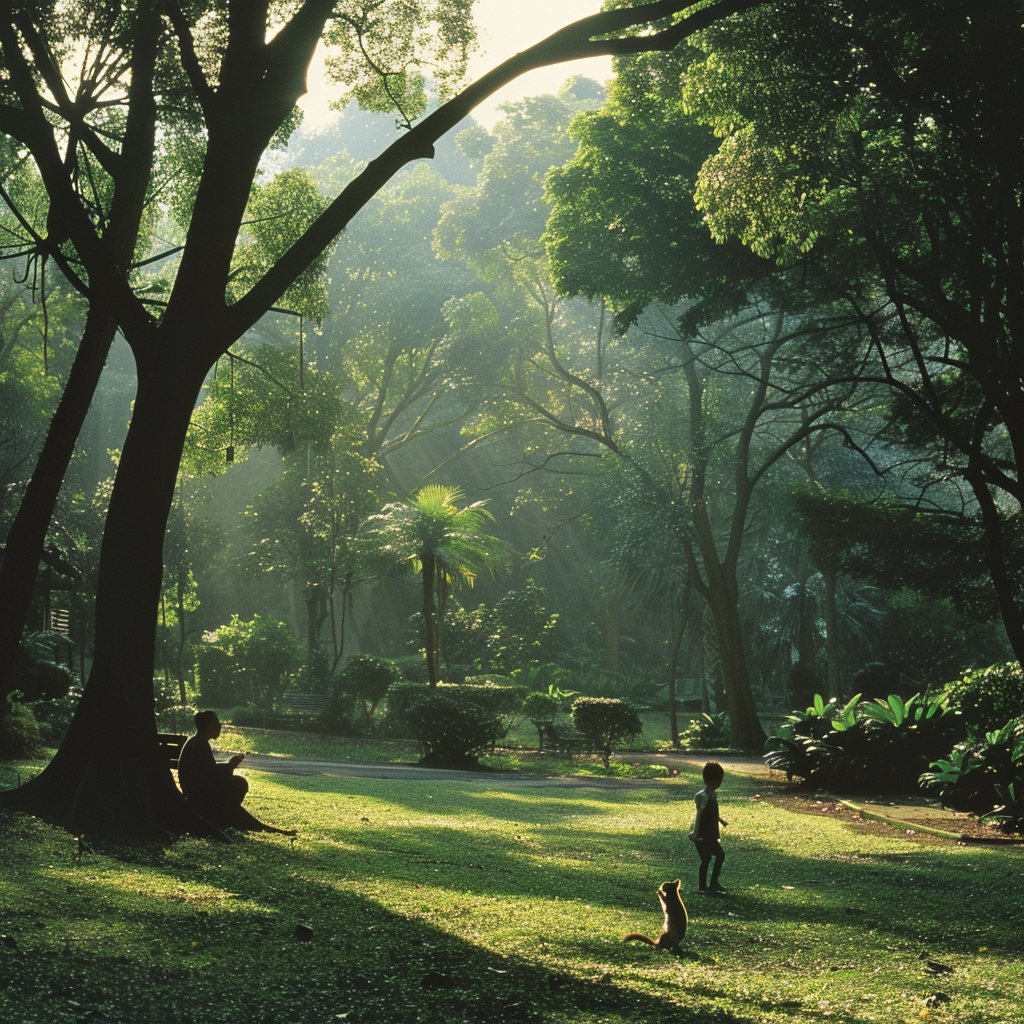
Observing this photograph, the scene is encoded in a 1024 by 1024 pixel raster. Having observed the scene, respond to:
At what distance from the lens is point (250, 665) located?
3030cm

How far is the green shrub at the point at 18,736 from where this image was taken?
12.6 metres

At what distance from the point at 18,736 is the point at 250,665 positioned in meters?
17.6

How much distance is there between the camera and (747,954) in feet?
17.7

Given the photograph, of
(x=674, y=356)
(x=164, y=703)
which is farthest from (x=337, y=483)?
(x=674, y=356)

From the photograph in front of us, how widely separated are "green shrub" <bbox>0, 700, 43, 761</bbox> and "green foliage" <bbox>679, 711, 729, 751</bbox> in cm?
1605

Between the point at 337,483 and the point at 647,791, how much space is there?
57.8 feet

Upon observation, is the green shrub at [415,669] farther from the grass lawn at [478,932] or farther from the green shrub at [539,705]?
the grass lawn at [478,932]

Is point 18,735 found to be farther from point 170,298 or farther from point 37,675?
point 170,298

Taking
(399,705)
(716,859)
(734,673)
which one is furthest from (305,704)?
(716,859)

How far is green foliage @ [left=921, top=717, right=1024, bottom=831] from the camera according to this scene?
416 inches

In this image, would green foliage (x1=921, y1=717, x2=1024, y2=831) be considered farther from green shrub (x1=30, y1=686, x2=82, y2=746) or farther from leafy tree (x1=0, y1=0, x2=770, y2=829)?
green shrub (x1=30, y1=686, x2=82, y2=746)

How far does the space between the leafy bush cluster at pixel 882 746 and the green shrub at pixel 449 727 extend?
16.8 feet

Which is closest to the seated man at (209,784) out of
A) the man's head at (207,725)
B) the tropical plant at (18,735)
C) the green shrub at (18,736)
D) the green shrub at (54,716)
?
the man's head at (207,725)

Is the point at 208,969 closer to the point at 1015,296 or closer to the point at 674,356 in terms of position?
the point at 1015,296
